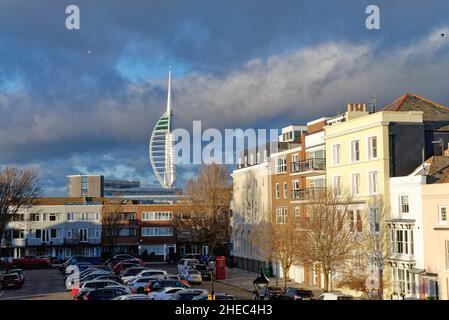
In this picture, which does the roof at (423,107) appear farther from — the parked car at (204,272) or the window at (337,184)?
the parked car at (204,272)

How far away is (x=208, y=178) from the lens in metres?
79.7

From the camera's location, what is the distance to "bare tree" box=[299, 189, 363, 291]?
147ft

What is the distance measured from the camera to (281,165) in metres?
65.2

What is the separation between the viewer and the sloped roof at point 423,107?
50.5 m

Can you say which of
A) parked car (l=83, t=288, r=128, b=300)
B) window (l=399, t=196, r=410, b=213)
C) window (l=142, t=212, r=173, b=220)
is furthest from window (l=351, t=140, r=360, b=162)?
window (l=142, t=212, r=173, b=220)

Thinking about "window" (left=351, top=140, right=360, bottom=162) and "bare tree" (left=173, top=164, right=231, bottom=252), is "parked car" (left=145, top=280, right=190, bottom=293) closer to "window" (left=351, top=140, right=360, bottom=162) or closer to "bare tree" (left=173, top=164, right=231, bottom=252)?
"window" (left=351, top=140, right=360, bottom=162)

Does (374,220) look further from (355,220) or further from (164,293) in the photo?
(164,293)

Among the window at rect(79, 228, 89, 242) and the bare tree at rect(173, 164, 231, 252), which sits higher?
the bare tree at rect(173, 164, 231, 252)

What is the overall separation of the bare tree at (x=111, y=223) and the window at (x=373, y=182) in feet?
176

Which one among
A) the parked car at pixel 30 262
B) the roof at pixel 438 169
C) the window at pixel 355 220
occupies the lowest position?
the parked car at pixel 30 262

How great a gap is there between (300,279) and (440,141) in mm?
19995

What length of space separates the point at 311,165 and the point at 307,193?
300cm

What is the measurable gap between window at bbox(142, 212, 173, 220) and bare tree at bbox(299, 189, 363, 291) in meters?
50.4

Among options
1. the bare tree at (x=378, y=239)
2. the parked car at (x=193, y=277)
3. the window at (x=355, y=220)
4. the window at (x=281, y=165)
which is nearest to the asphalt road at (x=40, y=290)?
the parked car at (x=193, y=277)
